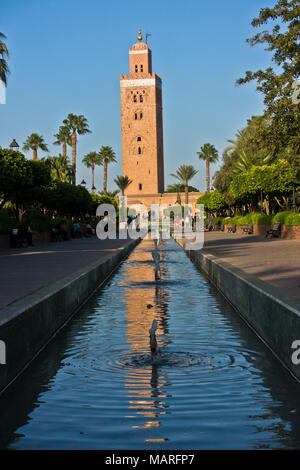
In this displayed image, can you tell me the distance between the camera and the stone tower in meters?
125

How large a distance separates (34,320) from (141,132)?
392 feet

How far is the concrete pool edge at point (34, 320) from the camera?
20.5 feet

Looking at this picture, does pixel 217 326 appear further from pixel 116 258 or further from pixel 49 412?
pixel 116 258

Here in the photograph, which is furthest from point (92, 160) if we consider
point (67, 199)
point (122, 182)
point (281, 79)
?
point (281, 79)

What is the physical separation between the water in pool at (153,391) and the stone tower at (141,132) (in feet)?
379

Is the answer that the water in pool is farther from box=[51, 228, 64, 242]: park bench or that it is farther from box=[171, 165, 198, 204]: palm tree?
box=[171, 165, 198, 204]: palm tree

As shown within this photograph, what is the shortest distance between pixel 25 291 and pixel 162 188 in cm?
12211

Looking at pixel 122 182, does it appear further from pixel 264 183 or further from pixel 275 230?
pixel 275 230

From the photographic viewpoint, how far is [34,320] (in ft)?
24.8

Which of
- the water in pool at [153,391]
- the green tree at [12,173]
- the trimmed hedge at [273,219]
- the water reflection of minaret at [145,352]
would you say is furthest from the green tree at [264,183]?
the water in pool at [153,391]

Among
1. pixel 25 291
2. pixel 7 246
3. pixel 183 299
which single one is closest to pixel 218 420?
pixel 25 291

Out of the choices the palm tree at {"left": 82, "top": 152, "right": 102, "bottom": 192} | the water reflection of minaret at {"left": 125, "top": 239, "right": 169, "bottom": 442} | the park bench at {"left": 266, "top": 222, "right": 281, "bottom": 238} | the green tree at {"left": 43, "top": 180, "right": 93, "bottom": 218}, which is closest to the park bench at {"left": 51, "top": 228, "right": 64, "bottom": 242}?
the green tree at {"left": 43, "top": 180, "right": 93, "bottom": 218}

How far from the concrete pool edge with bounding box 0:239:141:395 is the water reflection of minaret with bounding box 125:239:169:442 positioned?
0.90 m

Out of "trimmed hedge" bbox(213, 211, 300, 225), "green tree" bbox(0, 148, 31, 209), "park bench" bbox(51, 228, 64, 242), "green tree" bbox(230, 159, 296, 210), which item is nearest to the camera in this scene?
"green tree" bbox(0, 148, 31, 209)
